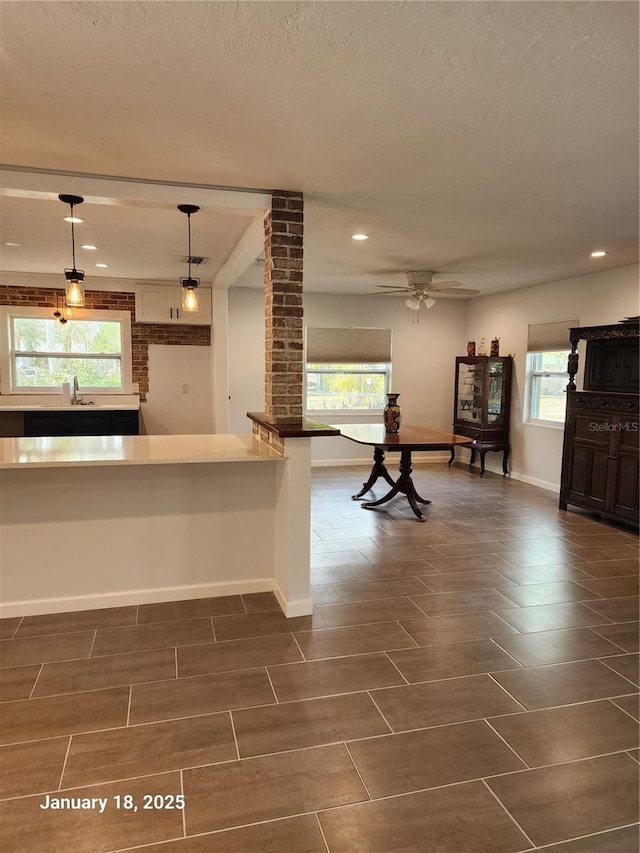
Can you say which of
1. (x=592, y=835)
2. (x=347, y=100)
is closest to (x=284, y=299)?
(x=347, y=100)

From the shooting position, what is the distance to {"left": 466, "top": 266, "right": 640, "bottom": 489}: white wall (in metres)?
5.23

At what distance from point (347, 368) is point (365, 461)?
1.39 meters

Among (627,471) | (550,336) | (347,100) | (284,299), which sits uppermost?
(347,100)

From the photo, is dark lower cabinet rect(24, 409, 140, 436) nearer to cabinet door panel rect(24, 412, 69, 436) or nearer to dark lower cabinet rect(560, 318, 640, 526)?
cabinet door panel rect(24, 412, 69, 436)

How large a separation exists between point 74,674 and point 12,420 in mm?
4483

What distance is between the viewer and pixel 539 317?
626 centimetres

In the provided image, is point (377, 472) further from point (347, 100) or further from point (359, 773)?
point (347, 100)

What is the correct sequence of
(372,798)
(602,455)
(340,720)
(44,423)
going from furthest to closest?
(44,423) → (602,455) → (340,720) → (372,798)

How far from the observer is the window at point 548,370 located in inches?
234

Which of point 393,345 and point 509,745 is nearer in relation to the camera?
point 509,745

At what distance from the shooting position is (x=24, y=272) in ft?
18.8

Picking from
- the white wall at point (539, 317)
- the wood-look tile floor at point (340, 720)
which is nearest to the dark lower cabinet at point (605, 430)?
the white wall at point (539, 317)

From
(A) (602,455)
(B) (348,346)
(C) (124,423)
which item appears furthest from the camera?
(B) (348,346)

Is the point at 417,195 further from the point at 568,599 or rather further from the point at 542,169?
the point at 568,599
